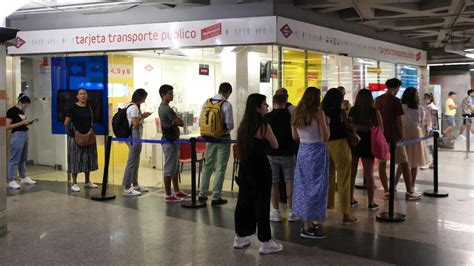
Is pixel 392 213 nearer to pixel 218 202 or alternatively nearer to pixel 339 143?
pixel 339 143

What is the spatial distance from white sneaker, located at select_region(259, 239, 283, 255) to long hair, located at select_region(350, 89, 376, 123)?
7.82 ft

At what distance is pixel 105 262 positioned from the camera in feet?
15.4

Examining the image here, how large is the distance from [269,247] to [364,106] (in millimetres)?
2514

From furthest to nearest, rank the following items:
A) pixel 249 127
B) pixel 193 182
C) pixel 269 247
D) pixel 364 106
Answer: pixel 193 182
pixel 364 106
pixel 269 247
pixel 249 127

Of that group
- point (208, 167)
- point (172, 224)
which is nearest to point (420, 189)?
point (208, 167)

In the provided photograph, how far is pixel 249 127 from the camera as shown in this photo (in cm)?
477

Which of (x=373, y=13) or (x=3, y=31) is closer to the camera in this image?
(x=3, y=31)

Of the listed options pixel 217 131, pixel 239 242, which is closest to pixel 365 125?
pixel 217 131

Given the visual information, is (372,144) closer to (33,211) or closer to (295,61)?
(295,61)

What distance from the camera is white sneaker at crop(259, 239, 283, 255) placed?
4.87 meters

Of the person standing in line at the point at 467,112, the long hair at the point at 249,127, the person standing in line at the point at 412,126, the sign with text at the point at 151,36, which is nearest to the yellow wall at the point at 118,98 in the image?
the sign with text at the point at 151,36

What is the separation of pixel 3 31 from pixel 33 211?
8.62ft

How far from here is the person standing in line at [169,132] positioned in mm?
7320

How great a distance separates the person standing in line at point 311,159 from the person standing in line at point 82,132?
13.5ft
